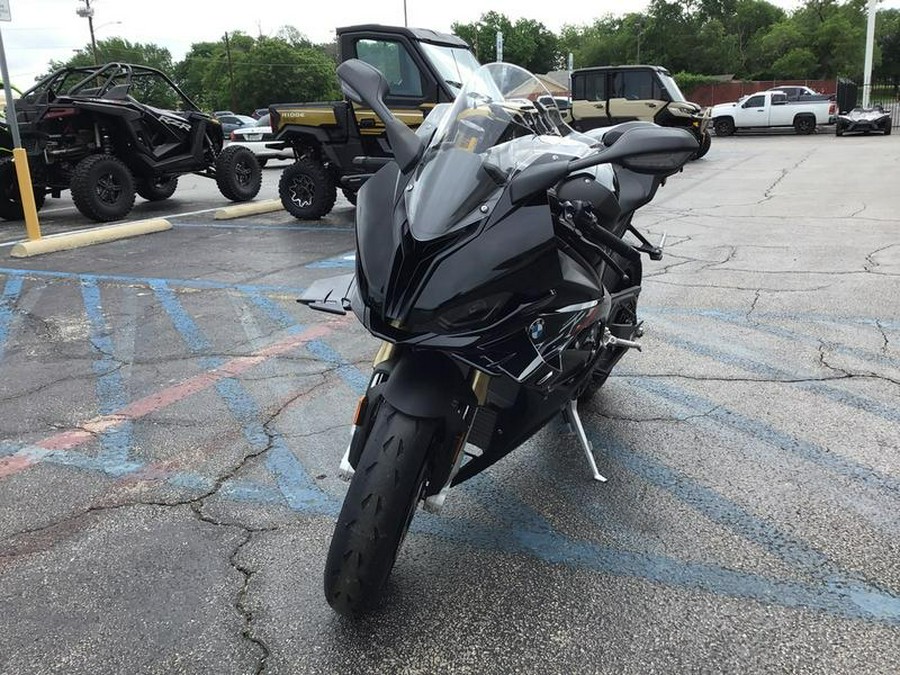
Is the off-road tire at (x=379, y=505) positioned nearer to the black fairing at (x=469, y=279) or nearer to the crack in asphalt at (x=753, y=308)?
the black fairing at (x=469, y=279)

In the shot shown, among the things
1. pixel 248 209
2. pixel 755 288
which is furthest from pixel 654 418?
pixel 248 209

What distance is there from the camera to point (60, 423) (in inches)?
153

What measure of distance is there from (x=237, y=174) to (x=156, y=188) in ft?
4.67

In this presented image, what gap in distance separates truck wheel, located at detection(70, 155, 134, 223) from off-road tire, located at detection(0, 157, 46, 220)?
1.05 m

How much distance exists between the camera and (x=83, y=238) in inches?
349

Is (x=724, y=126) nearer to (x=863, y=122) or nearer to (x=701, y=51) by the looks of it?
(x=863, y=122)

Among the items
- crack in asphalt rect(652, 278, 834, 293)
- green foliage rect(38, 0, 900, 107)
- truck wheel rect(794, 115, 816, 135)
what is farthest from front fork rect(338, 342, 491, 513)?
green foliage rect(38, 0, 900, 107)

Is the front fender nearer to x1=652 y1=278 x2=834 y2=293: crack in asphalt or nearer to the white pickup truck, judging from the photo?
x1=652 y1=278 x2=834 y2=293: crack in asphalt

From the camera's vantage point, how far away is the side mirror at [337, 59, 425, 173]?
2.40 m

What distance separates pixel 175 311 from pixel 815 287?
530 centimetres

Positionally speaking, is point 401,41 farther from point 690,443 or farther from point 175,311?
point 690,443

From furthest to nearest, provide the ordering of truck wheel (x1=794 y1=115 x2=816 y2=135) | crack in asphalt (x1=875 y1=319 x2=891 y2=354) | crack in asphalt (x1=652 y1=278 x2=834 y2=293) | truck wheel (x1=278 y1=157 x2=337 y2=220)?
truck wheel (x1=794 y1=115 x2=816 y2=135) → truck wheel (x1=278 y1=157 x2=337 y2=220) → crack in asphalt (x1=652 y1=278 x2=834 y2=293) → crack in asphalt (x1=875 y1=319 x2=891 y2=354)

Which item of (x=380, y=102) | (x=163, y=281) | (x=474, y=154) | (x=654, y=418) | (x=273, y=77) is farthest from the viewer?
(x=273, y=77)

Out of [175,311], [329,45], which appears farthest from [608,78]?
[329,45]
